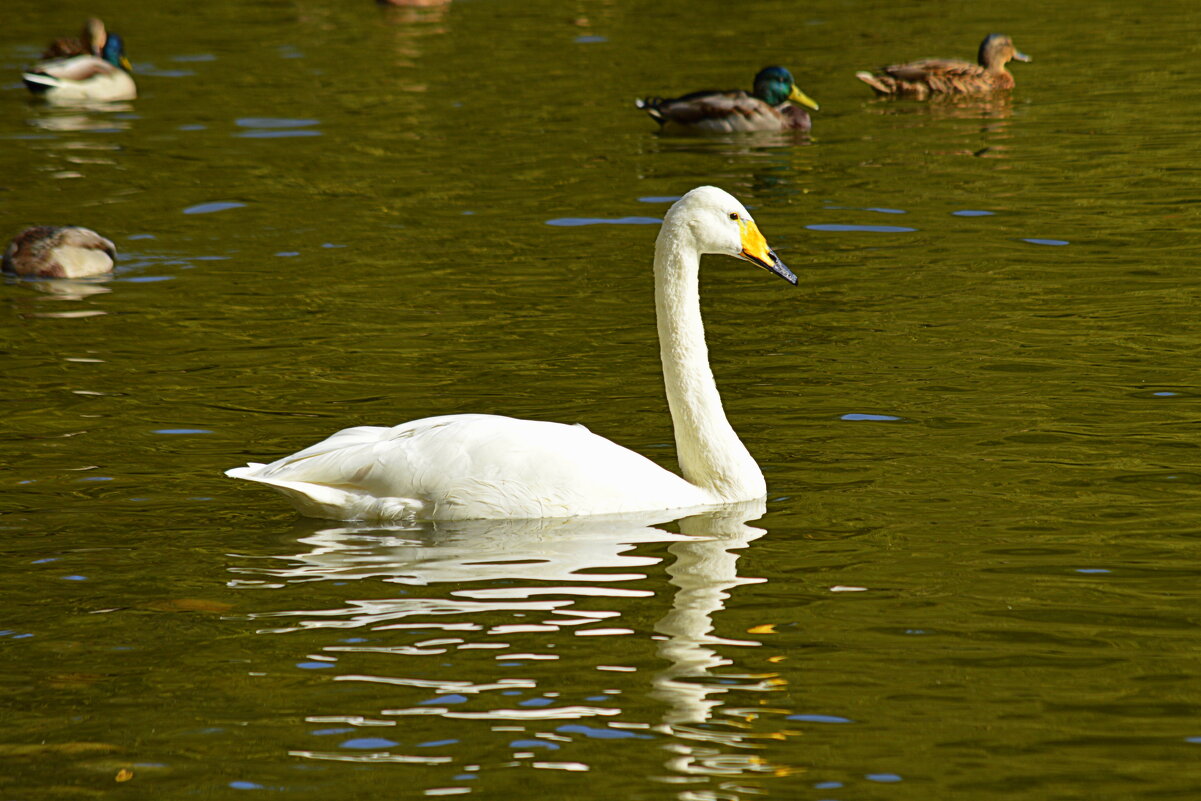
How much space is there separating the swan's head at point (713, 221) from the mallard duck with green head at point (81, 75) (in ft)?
56.0

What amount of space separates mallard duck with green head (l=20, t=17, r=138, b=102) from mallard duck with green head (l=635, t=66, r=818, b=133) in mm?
7708

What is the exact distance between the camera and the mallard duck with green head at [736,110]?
21453mm

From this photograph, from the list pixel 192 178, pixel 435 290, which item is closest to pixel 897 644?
pixel 435 290

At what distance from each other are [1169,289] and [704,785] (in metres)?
8.64

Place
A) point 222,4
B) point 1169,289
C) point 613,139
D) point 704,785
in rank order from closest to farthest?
point 704,785
point 1169,289
point 613,139
point 222,4

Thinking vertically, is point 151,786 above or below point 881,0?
below

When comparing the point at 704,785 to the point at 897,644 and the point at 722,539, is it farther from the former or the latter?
the point at 722,539

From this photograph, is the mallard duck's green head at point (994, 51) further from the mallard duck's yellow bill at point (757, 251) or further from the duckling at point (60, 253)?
the mallard duck's yellow bill at point (757, 251)

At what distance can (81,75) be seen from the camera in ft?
80.8

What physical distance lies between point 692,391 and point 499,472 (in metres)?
1.19

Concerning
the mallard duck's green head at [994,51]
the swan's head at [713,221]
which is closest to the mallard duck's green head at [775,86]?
the mallard duck's green head at [994,51]

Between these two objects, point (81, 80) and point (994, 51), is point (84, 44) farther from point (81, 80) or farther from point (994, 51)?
point (994, 51)

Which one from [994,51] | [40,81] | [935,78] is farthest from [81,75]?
[994,51]

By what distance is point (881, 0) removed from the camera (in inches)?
1249
